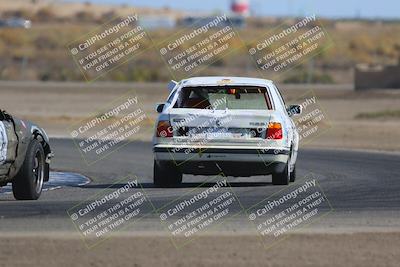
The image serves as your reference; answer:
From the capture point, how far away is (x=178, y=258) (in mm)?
11398

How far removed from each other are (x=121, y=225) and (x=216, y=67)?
61.2m

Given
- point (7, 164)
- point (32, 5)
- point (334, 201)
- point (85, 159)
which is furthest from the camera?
point (32, 5)

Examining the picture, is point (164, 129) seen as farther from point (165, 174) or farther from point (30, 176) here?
point (30, 176)

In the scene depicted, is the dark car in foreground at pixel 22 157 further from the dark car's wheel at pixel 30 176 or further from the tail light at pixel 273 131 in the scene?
the tail light at pixel 273 131

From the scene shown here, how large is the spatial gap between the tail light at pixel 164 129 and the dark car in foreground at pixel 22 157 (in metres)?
1.77

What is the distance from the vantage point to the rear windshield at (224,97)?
60.8 feet

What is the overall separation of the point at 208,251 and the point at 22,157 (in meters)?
4.62

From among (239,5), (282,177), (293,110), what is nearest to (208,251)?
(282,177)

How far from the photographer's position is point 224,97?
61.2ft

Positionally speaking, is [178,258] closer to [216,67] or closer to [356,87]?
[356,87]

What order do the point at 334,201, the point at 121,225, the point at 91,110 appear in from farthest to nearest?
the point at 91,110
the point at 334,201
the point at 121,225

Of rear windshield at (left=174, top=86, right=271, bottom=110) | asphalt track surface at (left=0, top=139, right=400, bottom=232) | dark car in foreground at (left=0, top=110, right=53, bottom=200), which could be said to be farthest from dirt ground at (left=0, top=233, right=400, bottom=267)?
rear windshield at (left=174, top=86, right=271, bottom=110)

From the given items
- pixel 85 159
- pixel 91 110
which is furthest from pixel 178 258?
pixel 91 110

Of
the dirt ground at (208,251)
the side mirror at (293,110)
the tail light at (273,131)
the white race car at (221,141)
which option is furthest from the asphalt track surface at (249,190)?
the side mirror at (293,110)
